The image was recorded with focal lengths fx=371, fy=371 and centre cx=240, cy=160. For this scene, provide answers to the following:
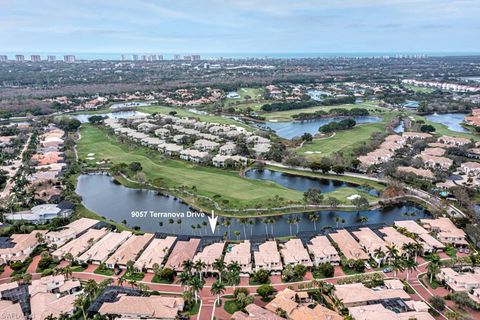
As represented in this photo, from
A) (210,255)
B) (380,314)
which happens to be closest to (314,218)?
(210,255)

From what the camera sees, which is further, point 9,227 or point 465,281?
point 9,227

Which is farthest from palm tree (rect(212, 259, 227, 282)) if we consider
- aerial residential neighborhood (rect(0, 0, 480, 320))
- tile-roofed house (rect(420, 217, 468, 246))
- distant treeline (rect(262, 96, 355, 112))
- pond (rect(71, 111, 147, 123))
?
distant treeline (rect(262, 96, 355, 112))

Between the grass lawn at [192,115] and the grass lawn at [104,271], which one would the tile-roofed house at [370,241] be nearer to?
the grass lawn at [104,271]

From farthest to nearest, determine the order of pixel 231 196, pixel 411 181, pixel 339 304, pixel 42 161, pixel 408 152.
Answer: pixel 408 152
pixel 42 161
pixel 411 181
pixel 231 196
pixel 339 304

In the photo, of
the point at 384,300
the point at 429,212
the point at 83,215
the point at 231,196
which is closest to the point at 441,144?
the point at 429,212

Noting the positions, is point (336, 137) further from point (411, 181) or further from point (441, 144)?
point (411, 181)

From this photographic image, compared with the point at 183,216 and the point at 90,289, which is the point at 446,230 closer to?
the point at 183,216

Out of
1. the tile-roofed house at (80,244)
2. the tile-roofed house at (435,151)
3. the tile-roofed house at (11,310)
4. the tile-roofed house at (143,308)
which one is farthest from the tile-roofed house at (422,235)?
the tile-roofed house at (11,310)
